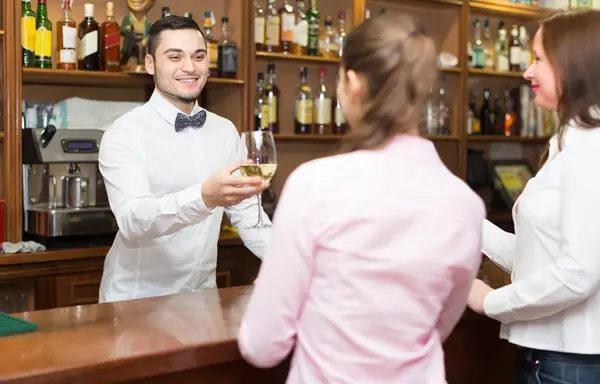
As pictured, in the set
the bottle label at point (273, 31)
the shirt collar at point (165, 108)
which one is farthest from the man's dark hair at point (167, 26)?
the bottle label at point (273, 31)

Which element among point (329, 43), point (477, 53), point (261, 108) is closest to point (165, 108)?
point (261, 108)

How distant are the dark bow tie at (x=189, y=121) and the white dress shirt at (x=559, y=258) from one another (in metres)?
1.20

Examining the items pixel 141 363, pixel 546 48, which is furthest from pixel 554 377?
pixel 141 363

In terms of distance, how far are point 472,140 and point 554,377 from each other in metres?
3.29

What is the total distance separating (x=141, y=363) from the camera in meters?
1.39

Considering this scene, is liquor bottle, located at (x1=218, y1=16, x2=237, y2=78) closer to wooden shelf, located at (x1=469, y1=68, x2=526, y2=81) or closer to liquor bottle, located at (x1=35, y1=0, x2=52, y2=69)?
liquor bottle, located at (x1=35, y1=0, x2=52, y2=69)

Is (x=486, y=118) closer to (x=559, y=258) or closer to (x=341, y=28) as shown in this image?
(x=341, y=28)

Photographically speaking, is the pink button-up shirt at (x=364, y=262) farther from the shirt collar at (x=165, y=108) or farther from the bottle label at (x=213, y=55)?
the bottle label at (x=213, y=55)

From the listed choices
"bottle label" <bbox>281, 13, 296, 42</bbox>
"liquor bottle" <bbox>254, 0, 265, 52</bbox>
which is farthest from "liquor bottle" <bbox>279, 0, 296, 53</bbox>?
"liquor bottle" <bbox>254, 0, 265, 52</bbox>

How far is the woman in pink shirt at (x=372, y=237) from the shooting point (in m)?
1.11

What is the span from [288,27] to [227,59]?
1.46 feet

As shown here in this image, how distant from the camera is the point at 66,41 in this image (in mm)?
3229

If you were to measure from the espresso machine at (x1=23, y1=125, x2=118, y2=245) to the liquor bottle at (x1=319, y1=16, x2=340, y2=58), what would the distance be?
1.44m

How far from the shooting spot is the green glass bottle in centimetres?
309
